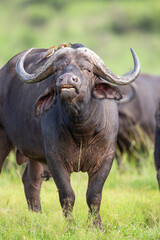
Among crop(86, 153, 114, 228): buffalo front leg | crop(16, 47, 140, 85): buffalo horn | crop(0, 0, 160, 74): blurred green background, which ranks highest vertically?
crop(16, 47, 140, 85): buffalo horn

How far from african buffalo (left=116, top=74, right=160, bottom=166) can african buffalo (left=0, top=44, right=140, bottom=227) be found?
5278 mm

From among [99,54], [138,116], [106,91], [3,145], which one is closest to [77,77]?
[106,91]

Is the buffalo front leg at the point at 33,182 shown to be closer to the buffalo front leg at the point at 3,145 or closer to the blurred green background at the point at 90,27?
the buffalo front leg at the point at 3,145

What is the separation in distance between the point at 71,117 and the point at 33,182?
1853 mm

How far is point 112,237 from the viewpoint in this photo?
211 inches

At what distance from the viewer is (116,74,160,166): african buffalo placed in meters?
12.2

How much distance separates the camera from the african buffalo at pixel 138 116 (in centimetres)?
1220

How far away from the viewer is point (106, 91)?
5.95 metres

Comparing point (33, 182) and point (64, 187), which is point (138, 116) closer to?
point (33, 182)

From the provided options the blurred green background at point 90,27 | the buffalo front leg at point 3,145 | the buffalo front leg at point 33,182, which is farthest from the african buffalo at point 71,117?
the blurred green background at point 90,27

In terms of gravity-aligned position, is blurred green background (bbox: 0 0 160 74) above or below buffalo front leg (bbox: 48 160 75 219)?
below

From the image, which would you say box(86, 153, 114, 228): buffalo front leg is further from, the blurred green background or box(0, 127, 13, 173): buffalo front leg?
the blurred green background

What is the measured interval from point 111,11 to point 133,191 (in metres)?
56.3

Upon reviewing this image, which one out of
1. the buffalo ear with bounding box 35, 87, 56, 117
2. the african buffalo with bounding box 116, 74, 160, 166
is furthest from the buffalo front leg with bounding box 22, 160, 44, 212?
the african buffalo with bounding box 116, 74, 160, 166
